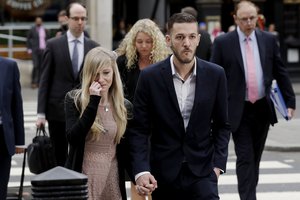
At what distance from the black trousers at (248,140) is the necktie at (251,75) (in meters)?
0.08

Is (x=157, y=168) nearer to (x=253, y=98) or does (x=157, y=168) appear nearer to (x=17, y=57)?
(x=253, y=98)

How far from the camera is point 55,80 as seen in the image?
9.80m

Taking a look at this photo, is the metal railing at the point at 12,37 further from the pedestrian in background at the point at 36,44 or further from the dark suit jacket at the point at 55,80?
the dark suit jacket at the point at 55,80

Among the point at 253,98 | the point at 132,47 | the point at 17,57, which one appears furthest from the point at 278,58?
the point at 17,57

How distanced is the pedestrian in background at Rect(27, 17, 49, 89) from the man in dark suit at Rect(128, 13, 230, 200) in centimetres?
1941

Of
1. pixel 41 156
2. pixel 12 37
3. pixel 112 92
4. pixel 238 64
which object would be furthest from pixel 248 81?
pixel 12 37

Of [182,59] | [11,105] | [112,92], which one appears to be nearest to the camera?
[182,59]

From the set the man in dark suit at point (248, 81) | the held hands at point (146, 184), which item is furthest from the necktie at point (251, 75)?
the held hands at point (146, 184)

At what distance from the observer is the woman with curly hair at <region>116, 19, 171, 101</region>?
332 inches

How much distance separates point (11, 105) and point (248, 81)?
246cm

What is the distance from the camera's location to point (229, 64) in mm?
9266

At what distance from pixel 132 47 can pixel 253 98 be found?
140cm

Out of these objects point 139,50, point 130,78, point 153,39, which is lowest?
point 130,78

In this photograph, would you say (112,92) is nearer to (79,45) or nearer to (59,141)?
(59,141)
